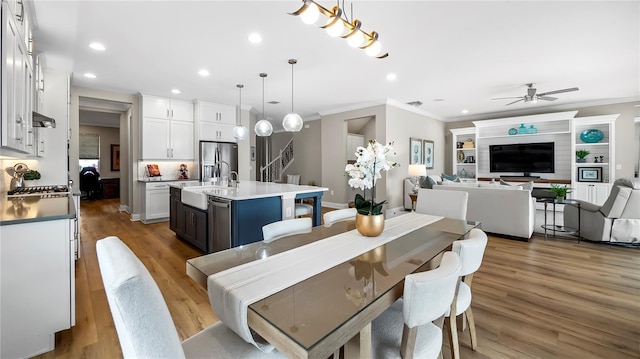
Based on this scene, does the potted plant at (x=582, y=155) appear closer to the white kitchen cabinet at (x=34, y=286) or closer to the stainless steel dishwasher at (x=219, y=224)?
the stainless steel dishwasher at (x=219, y=224)

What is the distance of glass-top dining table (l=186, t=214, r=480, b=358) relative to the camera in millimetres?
761

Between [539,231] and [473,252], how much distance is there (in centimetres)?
452

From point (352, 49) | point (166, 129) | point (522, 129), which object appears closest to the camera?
point (352, 49)

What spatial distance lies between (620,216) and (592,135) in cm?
395

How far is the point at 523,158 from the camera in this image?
7340 mm

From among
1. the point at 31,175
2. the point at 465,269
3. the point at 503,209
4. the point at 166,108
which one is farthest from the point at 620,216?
the point at 166,108

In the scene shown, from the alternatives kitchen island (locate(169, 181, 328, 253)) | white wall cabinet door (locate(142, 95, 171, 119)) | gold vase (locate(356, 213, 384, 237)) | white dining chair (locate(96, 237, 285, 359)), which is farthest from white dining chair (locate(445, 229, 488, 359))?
white wall cabinet door (locate(142, 95, 171, 119))

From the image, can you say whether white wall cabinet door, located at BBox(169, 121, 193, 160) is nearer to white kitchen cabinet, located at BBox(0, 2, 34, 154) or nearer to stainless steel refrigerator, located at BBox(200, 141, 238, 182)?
stainless steel refrigerator, located at BBox(200, 141, 238, 182)

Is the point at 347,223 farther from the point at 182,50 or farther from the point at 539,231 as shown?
the point at 539,231

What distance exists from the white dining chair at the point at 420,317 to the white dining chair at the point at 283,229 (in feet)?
2.54

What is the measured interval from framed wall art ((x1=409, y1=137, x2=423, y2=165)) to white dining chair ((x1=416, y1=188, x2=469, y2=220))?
458 centimetres

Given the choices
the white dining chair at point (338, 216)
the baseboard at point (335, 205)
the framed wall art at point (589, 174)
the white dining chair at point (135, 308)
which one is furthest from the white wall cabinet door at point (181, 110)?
the framed wall art at point (589, 174)

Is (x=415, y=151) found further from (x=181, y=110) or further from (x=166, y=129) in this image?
(x=166, y=129)

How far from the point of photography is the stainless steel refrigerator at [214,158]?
587cm
